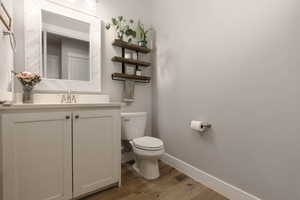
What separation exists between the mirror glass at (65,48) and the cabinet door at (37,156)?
2.12 ft

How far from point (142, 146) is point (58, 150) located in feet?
2.56

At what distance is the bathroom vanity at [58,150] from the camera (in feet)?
3.25

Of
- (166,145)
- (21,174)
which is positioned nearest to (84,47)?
(21,174)

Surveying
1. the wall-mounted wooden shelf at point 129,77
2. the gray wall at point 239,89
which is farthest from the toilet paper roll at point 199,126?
the wall-mounted wooden shelf at point 129,77

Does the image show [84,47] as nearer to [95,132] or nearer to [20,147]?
[95,132]

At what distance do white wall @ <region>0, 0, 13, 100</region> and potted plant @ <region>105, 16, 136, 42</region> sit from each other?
970 mm

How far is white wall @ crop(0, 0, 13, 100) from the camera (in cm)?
109

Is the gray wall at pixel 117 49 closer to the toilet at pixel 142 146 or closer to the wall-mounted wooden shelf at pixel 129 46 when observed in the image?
the wall-mounted wooden shelf at pixel 129 46

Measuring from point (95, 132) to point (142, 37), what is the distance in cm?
148

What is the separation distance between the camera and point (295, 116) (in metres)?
1.01

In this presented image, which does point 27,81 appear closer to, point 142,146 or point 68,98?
point 68,98

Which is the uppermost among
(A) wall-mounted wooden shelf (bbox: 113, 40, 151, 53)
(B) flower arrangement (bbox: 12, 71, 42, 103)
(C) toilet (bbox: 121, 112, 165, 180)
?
(A) wall-mounted wooden shelf (bbox: 113, 40, 151, 53)

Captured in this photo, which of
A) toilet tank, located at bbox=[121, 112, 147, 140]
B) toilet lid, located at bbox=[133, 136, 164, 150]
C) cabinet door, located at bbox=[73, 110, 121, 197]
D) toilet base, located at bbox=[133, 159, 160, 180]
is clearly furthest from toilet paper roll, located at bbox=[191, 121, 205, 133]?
cabinet door, located at bbox=[73, 110, 121, 197]

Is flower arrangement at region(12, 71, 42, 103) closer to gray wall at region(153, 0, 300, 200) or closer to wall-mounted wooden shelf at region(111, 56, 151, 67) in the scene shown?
wall-mounted wooden shelf at region(111, 56, 151, 67)
